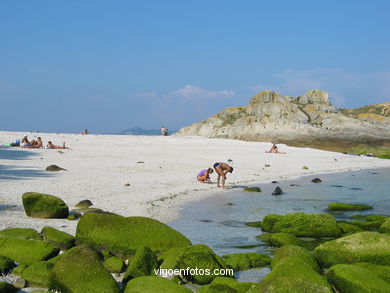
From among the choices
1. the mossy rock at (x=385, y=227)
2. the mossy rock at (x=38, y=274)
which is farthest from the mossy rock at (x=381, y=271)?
the mossy rock at (x=38, y=274)

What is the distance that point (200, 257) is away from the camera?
747cm

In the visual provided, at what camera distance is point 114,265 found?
7.75m

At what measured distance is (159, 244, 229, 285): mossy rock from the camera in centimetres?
736

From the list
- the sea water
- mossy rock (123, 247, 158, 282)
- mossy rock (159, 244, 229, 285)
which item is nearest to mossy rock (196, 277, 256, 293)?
mossy rock (159, 244, 229, 285)

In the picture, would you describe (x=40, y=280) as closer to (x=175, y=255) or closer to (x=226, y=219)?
(x=175, y=255)

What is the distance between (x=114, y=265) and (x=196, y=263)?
5.28 ft

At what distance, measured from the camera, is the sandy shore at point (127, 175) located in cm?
1444

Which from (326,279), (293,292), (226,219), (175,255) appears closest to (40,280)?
(175,255)

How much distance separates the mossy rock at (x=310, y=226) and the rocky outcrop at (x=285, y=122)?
Result: 58893mm

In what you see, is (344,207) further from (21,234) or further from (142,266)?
(21,234)

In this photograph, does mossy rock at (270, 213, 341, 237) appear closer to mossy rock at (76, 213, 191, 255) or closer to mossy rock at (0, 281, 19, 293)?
mossy rock at (76, 213, 191, 255)

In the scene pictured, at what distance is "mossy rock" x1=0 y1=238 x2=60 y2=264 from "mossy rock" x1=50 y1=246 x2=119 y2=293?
53.8 inches

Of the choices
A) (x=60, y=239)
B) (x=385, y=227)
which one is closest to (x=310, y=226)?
(x=385, y=227)

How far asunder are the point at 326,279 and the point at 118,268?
3.76m
